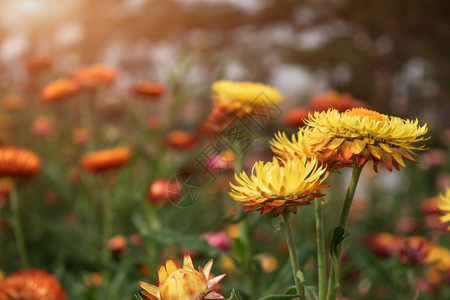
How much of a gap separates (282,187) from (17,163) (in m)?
0.86

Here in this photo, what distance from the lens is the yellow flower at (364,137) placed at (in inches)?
16.3

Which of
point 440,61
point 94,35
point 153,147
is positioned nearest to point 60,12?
point 94,35

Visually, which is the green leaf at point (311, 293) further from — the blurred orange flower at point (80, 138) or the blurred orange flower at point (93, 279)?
the blurred orange flower at point (80, 138)

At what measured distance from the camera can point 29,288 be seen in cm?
73

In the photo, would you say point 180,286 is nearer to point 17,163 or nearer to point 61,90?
point 17,163

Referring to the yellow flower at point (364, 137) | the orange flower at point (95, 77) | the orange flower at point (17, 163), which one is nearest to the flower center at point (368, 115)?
the yellow flower at point (364, 137)

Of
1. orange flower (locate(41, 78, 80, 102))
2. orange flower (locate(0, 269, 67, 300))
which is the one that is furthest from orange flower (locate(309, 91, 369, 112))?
orange flower (locate(41, 78, 80, 102))

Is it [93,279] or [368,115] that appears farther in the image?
[93,279]

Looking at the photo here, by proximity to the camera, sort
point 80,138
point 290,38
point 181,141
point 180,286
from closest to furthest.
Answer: point 180,286 → point 181,141 → point 80,138 → point 290,38

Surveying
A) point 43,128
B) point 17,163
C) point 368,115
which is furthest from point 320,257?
point 43,128

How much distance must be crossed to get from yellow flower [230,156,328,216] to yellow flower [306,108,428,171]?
2cm

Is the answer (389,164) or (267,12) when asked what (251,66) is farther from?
(389,164)

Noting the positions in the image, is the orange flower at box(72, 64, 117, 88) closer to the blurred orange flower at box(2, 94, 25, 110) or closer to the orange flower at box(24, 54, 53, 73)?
the orange flower at box(24, 54, 53, 73)

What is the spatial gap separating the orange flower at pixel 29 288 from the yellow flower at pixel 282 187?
451mm
